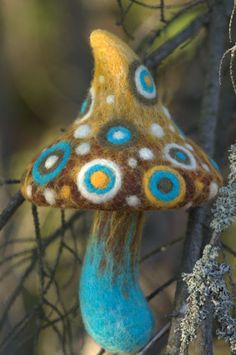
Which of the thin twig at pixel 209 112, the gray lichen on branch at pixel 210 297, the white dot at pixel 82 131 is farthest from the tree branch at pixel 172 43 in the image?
the gray lichen on branch at pixel 210 297

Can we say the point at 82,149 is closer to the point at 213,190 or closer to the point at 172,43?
the point at 213,190

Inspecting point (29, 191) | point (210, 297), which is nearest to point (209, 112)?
point (29, 191)

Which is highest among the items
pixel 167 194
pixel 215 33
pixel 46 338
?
pixel 215 33

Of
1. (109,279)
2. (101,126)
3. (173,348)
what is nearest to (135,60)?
(101,126)

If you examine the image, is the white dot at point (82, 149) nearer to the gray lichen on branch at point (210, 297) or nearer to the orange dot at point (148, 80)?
the orange dot at point (148, 80)

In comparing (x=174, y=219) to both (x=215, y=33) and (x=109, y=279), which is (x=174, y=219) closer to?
(x=215, y=33)

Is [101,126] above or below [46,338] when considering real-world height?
above

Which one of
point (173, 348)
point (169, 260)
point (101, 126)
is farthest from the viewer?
point (169, 260)

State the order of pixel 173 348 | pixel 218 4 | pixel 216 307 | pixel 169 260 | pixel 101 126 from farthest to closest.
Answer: pixel 169 260 → pixel 218 4 → pixel 101 126 → pixel 173 348 → pixel 216 307
